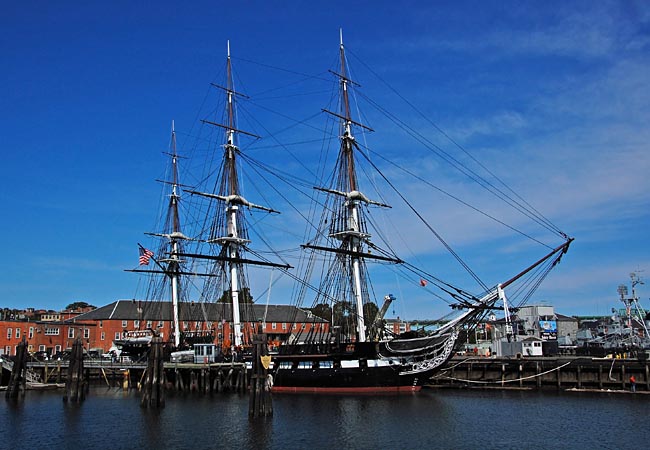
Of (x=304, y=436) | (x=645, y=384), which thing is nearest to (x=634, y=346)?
(x=645, y=384)

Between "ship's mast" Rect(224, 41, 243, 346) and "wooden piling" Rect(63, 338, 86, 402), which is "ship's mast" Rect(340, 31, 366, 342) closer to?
"ship's mast" Rect(224, 41, 243, 346)

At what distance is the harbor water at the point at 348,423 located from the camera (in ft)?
97.7

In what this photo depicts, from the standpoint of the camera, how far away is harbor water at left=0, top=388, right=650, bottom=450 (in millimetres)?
29781

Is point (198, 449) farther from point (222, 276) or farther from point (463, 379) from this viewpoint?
point (222, 276)

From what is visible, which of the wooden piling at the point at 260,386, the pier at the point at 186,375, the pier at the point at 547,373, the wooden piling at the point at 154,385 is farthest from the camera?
the pier at the point at 186,375

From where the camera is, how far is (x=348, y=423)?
3462 cm

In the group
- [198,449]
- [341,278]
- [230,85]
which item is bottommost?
[198,449]

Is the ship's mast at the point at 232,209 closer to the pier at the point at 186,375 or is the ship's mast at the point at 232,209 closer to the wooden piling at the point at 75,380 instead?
the pier at the point at 186,375

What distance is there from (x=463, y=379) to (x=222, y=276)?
86.5ft

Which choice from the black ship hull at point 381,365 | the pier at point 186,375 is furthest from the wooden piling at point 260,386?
the pier at point 186,375

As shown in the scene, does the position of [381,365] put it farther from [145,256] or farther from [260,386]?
[145,256]

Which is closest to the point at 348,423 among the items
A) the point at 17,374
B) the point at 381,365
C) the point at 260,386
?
the point at 260,386

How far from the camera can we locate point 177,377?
58.2 m

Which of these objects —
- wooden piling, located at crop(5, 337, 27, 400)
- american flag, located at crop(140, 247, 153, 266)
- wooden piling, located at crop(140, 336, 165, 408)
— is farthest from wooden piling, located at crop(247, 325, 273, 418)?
american flag, located at crop(140, 247, 153, 266)
